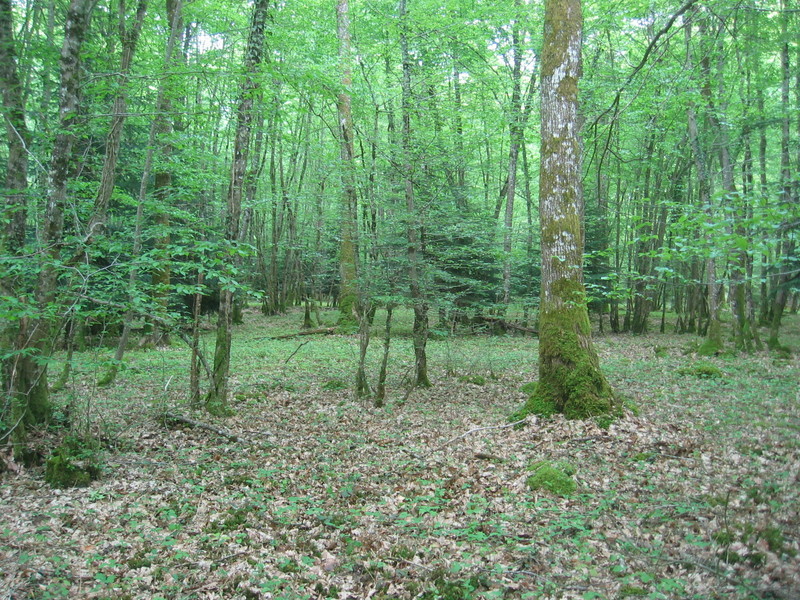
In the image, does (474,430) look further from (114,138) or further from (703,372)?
(114,138)

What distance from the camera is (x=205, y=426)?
7375 mm

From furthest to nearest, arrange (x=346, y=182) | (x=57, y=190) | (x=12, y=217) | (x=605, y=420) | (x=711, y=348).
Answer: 1. (x=711, y=348)
2. (x=346, y=182)
3. (x=605, y=420)
4. (x=12, y=217)
5. (x=57, y=190)

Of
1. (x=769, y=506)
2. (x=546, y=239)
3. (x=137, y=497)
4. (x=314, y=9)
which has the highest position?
(x=314, y=9)

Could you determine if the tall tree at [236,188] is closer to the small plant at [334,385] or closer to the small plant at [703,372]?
the small plant at [334,385]

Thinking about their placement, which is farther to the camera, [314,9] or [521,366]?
[314,9]

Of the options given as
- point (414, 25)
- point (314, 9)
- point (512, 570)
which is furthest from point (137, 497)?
point (314, 9)

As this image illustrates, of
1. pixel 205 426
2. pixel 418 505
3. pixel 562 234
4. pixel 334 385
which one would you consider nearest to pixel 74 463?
pixel 205 426

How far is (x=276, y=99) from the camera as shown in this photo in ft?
25.8

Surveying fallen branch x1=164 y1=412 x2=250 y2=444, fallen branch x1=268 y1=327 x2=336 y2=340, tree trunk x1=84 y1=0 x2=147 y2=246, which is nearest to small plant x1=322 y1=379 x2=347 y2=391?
fallen branch x1=164 y1=412 x2=250 y2=444

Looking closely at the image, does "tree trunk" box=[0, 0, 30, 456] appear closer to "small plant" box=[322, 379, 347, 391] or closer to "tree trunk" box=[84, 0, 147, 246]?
"tree trunk" box=[84, 0, 147, 246]

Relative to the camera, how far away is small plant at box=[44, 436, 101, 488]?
5336mm

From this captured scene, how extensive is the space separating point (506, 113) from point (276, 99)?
848 centimetres

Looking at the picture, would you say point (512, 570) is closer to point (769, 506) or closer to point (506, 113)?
point (769, 506)

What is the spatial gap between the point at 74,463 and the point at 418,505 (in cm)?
397
